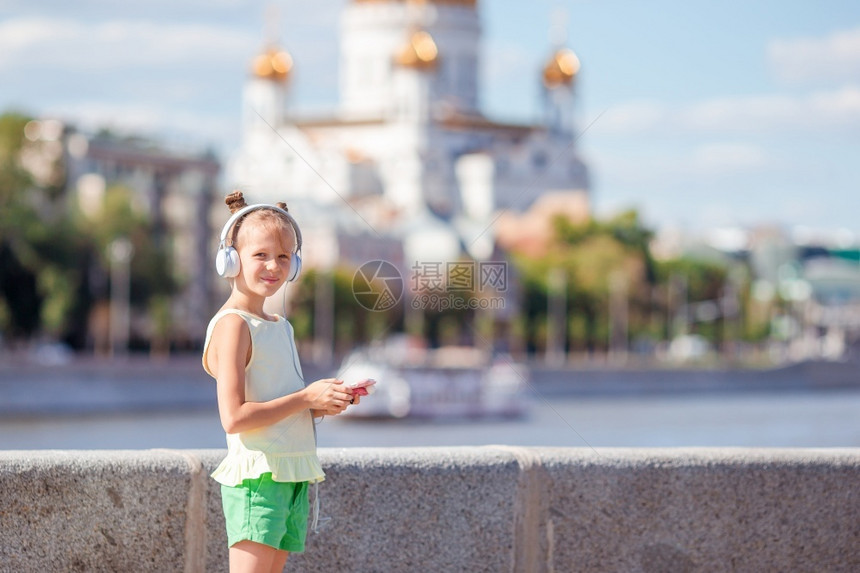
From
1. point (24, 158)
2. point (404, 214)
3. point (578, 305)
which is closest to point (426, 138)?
point (404, 214)

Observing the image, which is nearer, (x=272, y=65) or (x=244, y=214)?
(x=244, y=214)

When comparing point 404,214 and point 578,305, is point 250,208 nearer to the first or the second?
point 578,305

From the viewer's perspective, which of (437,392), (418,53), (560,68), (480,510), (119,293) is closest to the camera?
(480,510)

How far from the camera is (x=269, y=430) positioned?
169 inches

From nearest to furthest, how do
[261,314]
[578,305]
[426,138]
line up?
[261,314], [578,305], [426,138]

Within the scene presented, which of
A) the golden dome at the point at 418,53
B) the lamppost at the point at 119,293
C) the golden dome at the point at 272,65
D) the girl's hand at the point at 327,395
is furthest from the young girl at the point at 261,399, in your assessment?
the golden dome at the point at 272,65

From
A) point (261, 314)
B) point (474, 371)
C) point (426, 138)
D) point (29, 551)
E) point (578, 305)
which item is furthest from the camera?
point (426, 138)

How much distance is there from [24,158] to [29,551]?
55.8m

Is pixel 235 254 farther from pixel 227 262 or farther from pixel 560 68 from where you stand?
pixel 560 68

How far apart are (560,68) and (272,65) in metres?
18.0

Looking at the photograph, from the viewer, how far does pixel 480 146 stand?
10444 centimetres

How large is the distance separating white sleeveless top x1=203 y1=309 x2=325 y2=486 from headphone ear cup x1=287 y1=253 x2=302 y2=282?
15 cm

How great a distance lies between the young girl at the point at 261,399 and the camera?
13.8ft

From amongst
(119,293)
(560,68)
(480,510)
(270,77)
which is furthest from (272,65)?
(480,510)
